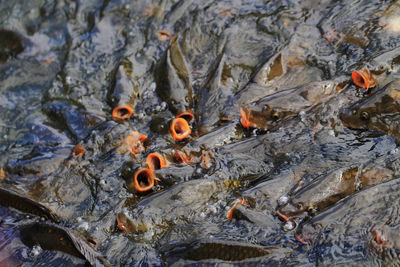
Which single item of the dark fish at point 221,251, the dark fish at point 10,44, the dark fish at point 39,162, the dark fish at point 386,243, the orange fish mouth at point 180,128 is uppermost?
the dark fish at point 10,44

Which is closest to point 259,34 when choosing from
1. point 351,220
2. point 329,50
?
point 329,50

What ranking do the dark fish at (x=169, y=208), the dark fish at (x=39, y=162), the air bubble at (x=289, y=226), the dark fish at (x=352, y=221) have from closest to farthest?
the dark fish at (x=352, y=221) < the air bubble at (x=289, y=226) < the dark fish at (x=169, y=208) < the dark fish at (x=39, y=162)

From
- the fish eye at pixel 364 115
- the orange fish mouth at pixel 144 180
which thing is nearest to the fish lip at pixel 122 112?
the orange fish mouth at pixel 144 180

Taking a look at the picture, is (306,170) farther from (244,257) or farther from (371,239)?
Result: (244,257)

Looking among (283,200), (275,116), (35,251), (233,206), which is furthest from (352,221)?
(35,251)

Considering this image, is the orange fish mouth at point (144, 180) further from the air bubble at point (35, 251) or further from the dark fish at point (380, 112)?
the dark fish at point (380, 112)

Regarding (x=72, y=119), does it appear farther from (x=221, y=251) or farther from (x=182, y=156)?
(x=221, y=251)
